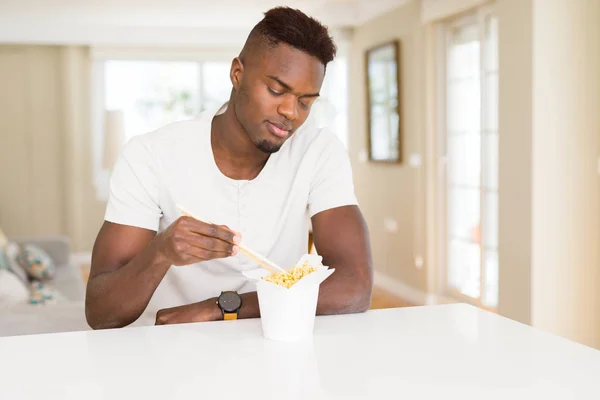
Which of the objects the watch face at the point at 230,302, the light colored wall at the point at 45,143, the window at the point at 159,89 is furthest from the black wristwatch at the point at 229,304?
the light colored wall at the point at 45,143

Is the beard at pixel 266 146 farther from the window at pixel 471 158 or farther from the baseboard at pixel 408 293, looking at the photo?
the baseboard at pixel 408 293

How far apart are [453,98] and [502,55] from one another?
4.08 feet

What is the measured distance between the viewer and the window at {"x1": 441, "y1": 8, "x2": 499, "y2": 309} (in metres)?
4.37

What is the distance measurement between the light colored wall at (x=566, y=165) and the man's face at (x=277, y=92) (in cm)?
220

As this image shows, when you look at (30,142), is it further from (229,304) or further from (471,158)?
(229,304)

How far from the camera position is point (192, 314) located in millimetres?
1464

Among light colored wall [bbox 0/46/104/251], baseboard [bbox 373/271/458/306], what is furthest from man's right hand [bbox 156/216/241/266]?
light colored wall [bbox 0/46/104/251]

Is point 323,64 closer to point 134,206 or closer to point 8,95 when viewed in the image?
point 134,206

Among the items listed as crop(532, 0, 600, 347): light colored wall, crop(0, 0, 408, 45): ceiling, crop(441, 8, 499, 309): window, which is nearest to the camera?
crop(532, 0, 600, 347): light colored wall

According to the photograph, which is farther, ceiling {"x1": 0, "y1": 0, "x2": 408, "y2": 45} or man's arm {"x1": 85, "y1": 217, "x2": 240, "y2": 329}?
ceiling {"x1": 0, "y1": 0, "x2": 408, "y2": 45}

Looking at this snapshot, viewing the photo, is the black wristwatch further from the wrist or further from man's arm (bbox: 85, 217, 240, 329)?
man's arm (bbox: 85, 217, 240, 329)

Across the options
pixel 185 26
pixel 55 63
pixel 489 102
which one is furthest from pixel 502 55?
pixel 55 63

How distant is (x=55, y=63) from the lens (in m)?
7.32

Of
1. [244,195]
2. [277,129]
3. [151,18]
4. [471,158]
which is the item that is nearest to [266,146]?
[277,129]
